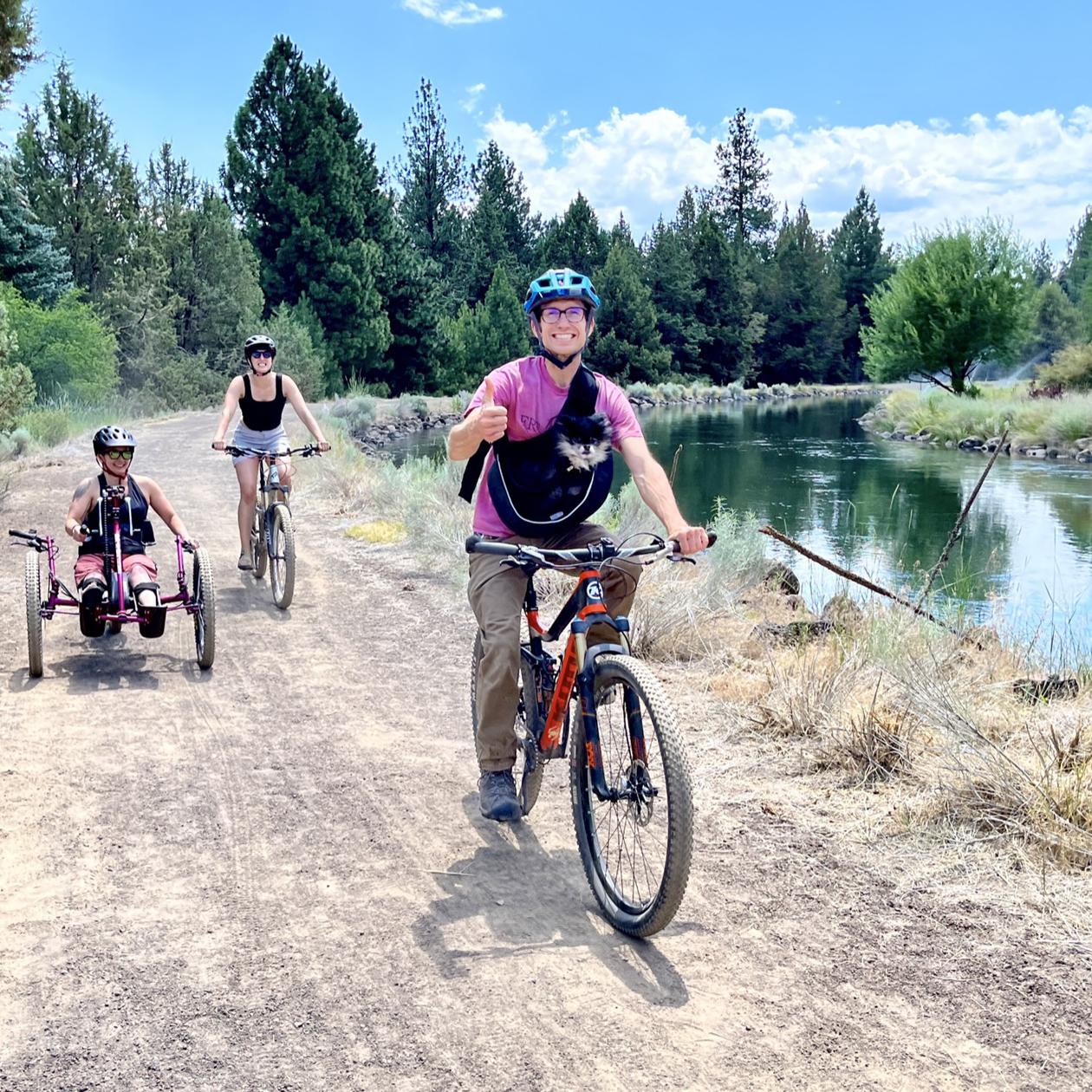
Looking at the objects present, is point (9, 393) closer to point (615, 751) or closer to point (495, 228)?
point (615, 751)

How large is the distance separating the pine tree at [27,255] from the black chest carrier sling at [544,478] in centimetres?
2765

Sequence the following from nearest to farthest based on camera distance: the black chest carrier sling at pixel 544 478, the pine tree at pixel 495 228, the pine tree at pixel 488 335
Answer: the black chest carrier sling at pixel 544 478 < the pine tree at pixel 488 335 < the pine tree at pixel 495 228

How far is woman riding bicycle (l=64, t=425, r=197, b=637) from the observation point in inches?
260

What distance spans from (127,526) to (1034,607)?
904 cm

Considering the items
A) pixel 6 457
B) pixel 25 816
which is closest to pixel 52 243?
pixel 6 457

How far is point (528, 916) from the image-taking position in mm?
3766

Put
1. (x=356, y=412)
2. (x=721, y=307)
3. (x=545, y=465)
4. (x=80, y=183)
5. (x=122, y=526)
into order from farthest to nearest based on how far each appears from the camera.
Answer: (x=721, y=307)
(x=356, y=412)
(x=80, y=183)
(x=122, y=526)
(x=545, y=465)

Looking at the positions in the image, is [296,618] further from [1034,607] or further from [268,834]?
[1034,607]

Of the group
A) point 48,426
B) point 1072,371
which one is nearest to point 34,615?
point 48,426

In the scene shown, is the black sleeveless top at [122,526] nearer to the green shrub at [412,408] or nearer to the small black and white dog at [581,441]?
the small black and white dog at [581,441]

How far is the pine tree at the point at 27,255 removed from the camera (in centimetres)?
2827

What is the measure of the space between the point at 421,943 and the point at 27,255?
96.8ft

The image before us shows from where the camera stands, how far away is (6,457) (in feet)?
61.5

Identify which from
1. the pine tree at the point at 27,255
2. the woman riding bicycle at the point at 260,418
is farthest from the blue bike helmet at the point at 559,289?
the pine tree at the point at 27,255
